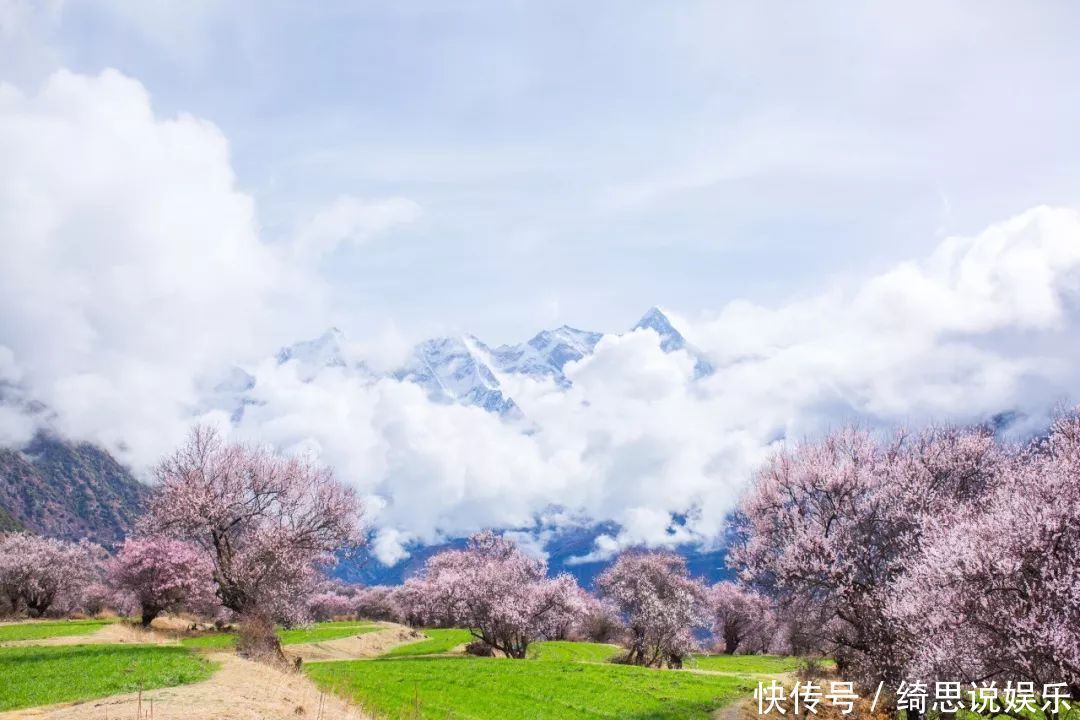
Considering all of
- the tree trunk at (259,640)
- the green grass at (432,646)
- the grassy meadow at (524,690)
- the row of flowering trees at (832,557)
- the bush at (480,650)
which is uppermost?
the row of flowering trees at (832,557)

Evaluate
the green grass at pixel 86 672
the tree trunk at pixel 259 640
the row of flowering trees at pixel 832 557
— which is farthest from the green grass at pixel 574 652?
the green grass at pixel 86 672

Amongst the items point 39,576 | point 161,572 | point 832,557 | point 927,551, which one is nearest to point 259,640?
point 161,572

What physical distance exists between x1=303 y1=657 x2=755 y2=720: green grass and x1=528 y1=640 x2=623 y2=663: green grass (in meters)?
13.8

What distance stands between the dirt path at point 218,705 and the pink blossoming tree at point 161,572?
3730cm

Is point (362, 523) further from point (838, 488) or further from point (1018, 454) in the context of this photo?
point (1018, 454)

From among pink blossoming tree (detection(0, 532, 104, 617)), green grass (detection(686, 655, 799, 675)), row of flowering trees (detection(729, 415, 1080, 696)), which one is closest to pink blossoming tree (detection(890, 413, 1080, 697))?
row of flowering trees (detection(729, 415, 1080, 696))

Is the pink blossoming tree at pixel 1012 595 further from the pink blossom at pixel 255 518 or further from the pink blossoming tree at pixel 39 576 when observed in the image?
the pink blossoming tree at pixel 39 576

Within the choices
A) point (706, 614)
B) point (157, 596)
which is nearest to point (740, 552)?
point (157, 596)

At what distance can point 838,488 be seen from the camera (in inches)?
1199

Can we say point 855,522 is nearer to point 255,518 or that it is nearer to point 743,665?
point 255,518

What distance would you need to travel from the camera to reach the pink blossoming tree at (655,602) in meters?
62.3

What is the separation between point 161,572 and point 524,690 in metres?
40.1

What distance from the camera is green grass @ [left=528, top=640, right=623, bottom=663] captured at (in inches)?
2432

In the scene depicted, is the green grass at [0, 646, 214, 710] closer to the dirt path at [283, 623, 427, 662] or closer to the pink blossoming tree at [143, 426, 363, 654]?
the pink blossoming tree at [143, 426, 363, 654]
